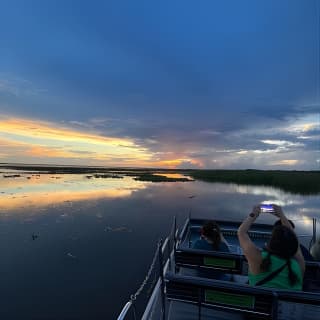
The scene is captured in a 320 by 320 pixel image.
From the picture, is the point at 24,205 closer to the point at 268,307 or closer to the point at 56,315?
the point at 56,315

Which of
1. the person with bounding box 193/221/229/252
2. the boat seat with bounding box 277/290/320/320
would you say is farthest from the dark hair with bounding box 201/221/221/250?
the boat seat with bounding box 277/290/320/320

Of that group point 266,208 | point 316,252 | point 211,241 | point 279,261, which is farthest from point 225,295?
point 316,252

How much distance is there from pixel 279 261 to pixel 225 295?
69cm

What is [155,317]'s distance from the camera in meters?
4.02

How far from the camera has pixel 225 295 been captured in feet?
9.87

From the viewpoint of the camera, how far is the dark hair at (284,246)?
2.89m

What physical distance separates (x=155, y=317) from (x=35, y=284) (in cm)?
467

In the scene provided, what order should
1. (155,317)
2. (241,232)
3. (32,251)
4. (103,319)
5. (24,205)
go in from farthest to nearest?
1. (24,205)
2. (32,251)
3. (103,319)
4. (155,317)
5. (241,232)

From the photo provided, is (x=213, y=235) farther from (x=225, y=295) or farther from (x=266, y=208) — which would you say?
(x=225, y=295)

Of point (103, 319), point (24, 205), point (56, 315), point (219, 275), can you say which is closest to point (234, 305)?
point (219, 275)

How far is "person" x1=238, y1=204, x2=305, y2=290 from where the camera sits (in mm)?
2912

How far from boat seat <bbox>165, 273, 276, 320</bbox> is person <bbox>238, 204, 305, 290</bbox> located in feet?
0.77

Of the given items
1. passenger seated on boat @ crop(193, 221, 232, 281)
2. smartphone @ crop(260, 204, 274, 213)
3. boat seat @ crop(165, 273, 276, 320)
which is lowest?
boat seat @ crop(165, 273, 276, 320)

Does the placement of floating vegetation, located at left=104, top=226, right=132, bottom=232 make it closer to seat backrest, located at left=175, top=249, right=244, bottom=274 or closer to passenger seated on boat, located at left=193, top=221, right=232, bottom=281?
passenger seated on boat, located at left=193, top=221, right=232, bottom=281
